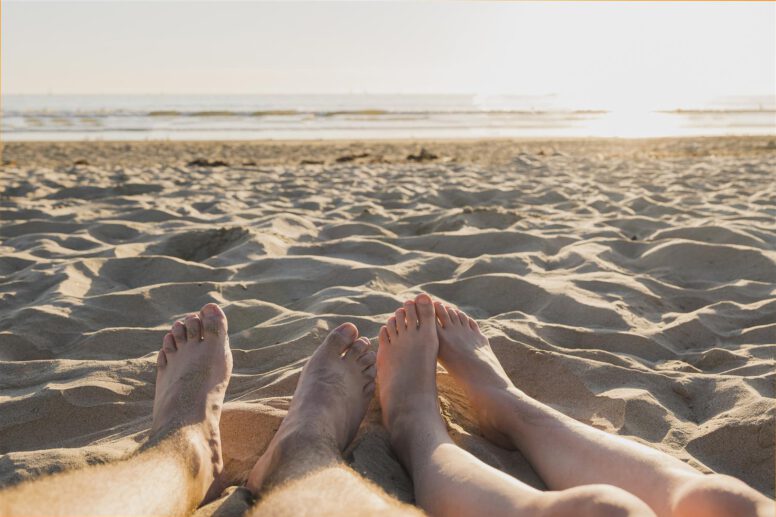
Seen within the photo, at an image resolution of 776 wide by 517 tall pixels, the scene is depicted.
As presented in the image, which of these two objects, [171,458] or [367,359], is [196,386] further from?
[367,359]

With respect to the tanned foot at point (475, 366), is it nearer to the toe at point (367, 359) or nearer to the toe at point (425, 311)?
the toe at point (425, 311)

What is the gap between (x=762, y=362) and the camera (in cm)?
199

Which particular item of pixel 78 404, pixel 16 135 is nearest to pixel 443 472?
pixel 78 404

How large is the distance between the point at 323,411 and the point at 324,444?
18 cm

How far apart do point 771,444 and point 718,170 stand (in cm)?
536

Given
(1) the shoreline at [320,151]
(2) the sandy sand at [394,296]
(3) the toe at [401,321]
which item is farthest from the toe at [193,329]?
(1) the shoreline at [320,151]

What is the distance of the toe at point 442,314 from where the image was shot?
2.16 meters

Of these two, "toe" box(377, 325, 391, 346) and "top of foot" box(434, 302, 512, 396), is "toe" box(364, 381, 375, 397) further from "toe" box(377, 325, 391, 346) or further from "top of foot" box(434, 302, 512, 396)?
"top of foot" box(434, 302, 512, 396)

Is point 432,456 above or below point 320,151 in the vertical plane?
below

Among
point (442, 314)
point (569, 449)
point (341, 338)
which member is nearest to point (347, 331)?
point (341, 338)

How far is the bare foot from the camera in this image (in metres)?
1.36

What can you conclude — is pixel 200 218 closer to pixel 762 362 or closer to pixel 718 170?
pixel 762 362

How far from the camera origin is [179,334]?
2014mm

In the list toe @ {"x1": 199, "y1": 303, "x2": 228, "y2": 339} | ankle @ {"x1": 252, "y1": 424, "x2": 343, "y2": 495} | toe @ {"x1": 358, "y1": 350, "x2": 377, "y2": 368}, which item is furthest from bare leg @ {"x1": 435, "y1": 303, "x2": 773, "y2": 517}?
toe @ {"x1": 199, "y1": 303, "x2": 228, "y2": 339}
